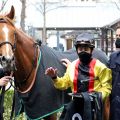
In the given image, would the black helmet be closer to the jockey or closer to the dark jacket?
the jockey

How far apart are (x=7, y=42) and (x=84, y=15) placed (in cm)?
3070

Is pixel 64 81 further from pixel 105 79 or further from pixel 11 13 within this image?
pixel 11 13

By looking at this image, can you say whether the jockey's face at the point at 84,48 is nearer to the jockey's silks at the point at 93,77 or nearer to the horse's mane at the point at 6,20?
the jockey's silks at the point at 93,77

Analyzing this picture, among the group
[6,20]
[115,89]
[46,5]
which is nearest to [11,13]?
[6,20]

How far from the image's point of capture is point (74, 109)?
406cm

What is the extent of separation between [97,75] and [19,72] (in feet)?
3.23

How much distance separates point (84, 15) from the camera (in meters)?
34.5

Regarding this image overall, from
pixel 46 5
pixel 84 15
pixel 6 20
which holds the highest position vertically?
pixel 46 5

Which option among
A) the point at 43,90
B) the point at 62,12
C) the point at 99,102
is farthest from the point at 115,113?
the point at 62,12

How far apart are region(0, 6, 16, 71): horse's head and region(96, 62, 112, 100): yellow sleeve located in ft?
2.76

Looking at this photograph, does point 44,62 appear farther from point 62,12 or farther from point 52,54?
point 62,12

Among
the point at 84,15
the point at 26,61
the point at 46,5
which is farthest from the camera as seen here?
the point at 46,5

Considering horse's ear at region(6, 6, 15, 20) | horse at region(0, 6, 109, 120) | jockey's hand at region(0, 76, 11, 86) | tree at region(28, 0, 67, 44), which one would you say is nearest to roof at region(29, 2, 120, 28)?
tree at region(28, 0, 67, 44)

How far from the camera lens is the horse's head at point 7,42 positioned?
13.1 feet
